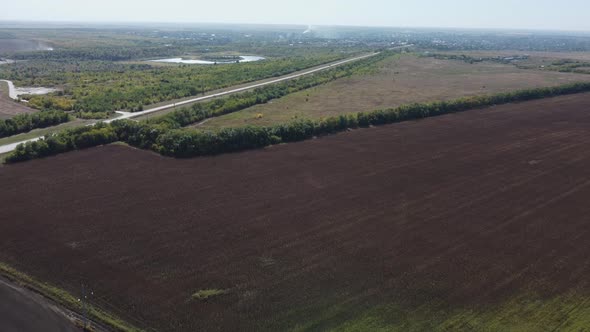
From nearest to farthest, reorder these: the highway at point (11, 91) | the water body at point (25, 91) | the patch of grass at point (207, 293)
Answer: the patch of grass at point (207, 293) < the highway at point (11, 91) < the water body at point (25, 91)

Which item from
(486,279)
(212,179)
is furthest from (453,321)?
(212,179)

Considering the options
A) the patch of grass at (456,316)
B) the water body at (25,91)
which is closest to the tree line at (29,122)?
the water body at (25,91)

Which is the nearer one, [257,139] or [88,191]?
[88,191]

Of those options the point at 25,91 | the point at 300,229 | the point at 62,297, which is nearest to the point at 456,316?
the point at 300,229

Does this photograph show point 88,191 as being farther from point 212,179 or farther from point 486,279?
point 486,279

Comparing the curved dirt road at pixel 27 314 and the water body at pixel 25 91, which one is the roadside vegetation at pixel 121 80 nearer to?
the water body at pixel 25 91

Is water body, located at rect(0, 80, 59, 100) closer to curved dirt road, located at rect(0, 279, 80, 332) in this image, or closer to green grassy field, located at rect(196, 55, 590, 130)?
green grassy field, located at rect(196, 55, 590, 130)

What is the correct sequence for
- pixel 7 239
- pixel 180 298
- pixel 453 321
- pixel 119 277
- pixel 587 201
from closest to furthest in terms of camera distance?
pixel 453 321, pixel 180 298, pixel 119 277, pixel 7 239, pixel 587 201

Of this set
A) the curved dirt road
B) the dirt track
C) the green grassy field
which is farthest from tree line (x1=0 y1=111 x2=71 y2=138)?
the curved dirt road

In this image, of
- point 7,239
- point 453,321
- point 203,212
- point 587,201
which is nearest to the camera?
point 453,321
